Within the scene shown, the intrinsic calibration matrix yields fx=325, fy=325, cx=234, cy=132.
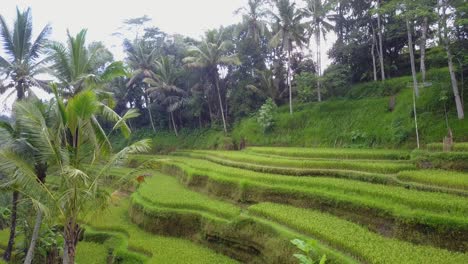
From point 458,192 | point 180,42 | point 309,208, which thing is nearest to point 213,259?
point 309,208

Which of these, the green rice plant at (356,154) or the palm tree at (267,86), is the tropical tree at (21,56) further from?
the palm tree at (267,86)

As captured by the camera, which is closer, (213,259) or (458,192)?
(458,192)

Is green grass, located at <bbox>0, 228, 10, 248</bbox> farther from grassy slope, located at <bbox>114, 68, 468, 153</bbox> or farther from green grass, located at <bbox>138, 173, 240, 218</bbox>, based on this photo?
grassy slope, located at <bbox>114, 68, 468, 153</bbox>

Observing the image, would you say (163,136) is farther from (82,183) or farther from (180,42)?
(82,183)

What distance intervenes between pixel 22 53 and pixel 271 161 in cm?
1066

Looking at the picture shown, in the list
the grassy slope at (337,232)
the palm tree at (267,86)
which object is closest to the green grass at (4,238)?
the grassy slope at (337,232)

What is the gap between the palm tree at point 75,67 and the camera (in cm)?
1050

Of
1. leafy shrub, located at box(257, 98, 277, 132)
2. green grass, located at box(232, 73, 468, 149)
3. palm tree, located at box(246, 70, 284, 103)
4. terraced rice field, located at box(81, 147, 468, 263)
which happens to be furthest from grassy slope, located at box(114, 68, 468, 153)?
terraced rice field, located at box(81, 147, 468, 263)

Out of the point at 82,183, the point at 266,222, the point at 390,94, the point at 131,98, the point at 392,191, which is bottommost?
the point at 266,222

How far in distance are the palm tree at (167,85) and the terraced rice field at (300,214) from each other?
14.3 metres

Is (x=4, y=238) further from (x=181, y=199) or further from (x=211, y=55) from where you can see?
(x=211, y=55)

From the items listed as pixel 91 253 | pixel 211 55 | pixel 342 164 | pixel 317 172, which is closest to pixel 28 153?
pixel 91 253

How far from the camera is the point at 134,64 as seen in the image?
3053cm

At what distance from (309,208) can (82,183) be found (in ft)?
22.1
